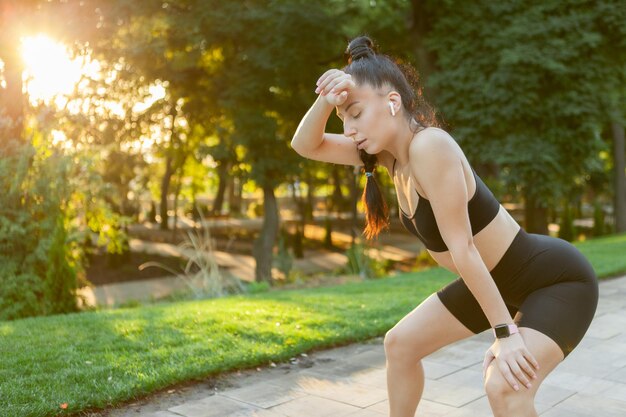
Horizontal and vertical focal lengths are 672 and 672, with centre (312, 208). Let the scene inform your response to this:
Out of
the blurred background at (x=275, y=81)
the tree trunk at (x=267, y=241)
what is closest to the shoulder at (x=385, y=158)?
the blurred background at (x=275, y=81)

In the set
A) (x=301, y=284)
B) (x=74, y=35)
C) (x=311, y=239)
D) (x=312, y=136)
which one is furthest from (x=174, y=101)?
(x=312, y=136)

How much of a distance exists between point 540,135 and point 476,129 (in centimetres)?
138

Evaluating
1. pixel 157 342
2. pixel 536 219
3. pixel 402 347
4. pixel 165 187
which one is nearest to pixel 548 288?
pixel 402 347

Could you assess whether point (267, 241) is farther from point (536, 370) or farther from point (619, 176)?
point (536, 370)

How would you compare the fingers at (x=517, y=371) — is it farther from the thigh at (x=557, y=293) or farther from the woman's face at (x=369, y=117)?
the woman's face at (x=369, y=117)

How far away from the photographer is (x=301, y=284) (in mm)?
13430

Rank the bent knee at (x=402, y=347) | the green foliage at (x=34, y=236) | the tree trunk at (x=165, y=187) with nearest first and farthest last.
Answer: the bent knee at (x=402, y=347) → the green foliage at (x=34, y=236) → the tree trunk at (x=165, y=187)

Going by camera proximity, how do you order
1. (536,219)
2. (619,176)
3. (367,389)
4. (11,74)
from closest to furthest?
(367,389), (11,74), (536,219), (619,176)

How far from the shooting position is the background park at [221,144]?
5.39 m

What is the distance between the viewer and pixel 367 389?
170 inches

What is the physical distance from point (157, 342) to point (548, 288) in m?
3.52

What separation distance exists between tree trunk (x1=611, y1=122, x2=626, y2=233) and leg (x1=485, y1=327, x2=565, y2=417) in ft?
74.6

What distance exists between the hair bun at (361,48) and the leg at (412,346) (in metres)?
1.09

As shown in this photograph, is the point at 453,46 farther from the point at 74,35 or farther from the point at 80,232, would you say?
the point at 80,232
